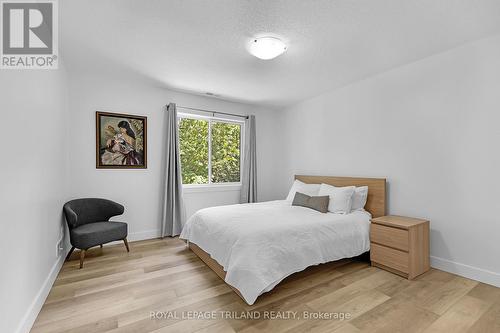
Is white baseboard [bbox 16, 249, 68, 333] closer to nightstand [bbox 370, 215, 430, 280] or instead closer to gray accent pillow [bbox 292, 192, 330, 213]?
gray accent pillow [bbox 292, 192, 330, 213]

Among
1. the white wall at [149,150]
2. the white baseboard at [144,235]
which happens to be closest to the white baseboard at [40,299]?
the white baseboard at [144,235]

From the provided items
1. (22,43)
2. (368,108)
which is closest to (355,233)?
(368,108)

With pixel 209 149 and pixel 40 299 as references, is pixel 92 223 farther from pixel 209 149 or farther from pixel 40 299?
pixel 209 149

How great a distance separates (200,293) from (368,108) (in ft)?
10.9

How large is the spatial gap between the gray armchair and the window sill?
115 centimetres

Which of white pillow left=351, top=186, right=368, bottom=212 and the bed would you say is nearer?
the bed

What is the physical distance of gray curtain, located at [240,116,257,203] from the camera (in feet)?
15.5

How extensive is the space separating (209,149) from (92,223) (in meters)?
2.24

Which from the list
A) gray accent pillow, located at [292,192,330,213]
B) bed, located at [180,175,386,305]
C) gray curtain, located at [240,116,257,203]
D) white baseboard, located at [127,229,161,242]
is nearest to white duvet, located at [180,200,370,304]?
bed, located at [180,175,386,305]

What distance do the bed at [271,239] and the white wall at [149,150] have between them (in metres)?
1.02

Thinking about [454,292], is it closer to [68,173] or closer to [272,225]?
[272,225]

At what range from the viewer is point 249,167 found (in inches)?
187

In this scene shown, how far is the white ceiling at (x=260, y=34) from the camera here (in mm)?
1892

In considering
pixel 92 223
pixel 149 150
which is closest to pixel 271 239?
pixel 92 223
